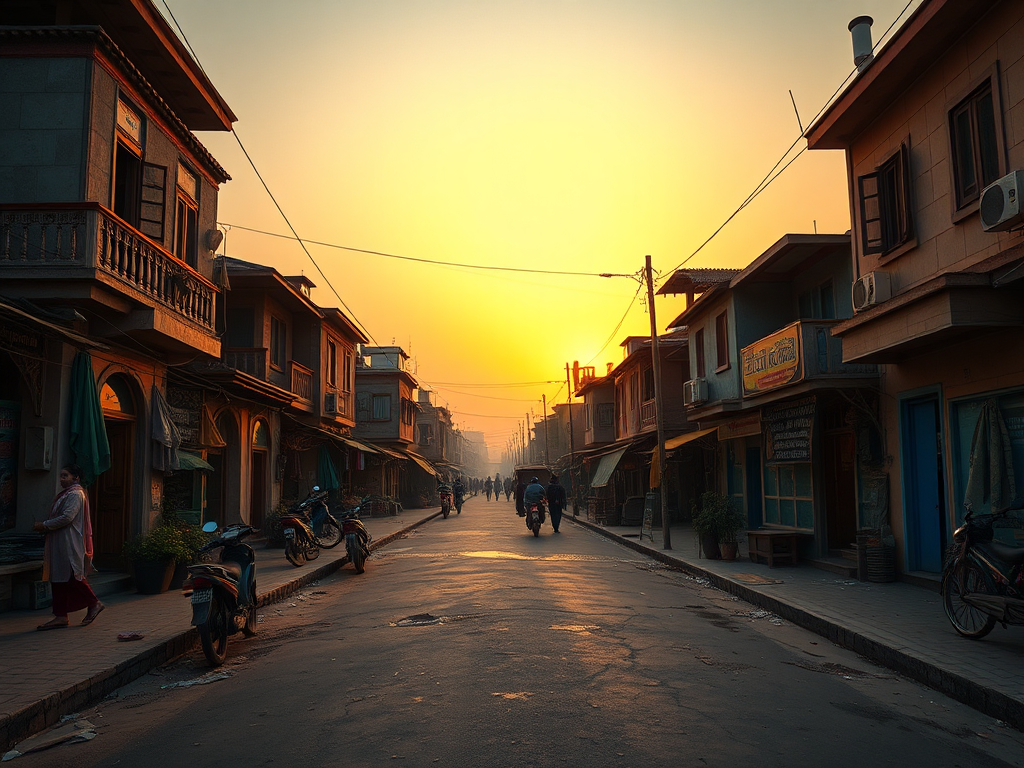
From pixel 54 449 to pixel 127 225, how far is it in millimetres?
3303

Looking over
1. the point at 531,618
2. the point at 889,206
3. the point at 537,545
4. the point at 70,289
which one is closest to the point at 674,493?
the point at 537,545

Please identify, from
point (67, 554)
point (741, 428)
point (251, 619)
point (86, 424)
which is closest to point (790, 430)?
point (741, 428)

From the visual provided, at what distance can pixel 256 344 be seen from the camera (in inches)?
913

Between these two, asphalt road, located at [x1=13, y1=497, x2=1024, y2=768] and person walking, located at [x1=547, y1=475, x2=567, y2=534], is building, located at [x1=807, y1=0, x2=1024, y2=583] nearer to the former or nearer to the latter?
asphalt road, located at [x1=13, y1=497, x2=1024, y2=768]

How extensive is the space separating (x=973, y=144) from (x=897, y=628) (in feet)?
20.4

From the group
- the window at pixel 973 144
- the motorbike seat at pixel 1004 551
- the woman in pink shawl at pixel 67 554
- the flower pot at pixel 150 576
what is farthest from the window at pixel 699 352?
the woman in pink shawl at pixel 67 554

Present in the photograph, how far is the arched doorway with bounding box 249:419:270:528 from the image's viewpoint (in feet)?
71.1

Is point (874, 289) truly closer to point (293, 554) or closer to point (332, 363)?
point (293, 554)

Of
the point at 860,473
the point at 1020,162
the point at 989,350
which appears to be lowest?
the point at 860,473

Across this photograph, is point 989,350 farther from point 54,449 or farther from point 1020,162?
point 54,449

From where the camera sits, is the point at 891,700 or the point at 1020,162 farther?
the point at 1020,162

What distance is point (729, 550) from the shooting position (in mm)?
16375

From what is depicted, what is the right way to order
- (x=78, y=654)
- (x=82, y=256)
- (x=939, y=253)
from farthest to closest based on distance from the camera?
(x=939, y=253), (x=82, y=256), (x=78, y=654)

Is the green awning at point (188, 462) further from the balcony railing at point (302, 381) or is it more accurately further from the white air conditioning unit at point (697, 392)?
the white air conditioning unit at point (697, 392)
